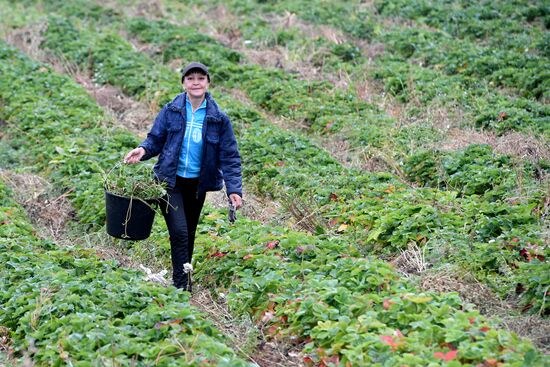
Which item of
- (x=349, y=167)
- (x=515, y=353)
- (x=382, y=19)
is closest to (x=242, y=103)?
(x=349, y=167)

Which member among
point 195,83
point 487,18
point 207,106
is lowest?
point 487,18

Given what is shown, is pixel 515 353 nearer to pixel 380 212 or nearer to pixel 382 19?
pixel 380 212

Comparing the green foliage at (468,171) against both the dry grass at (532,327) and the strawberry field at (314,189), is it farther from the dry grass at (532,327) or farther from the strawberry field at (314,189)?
the dry grass at (532,327)

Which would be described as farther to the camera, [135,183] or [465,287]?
A: [135,183]

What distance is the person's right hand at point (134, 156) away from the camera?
275 inches

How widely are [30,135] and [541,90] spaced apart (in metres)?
7.83

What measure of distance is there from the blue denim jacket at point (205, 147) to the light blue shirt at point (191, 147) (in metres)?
0.04

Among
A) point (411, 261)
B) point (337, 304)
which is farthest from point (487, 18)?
point (337, 304)

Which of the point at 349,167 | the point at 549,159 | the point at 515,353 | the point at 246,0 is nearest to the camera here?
the point at 515,353

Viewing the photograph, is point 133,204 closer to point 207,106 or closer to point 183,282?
point 183,282

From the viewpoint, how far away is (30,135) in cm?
1160

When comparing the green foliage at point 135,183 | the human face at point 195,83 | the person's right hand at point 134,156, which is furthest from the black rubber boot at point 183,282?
the human face at point 195,83

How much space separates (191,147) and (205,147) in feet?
0.41

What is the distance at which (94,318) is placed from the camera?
5.82m
